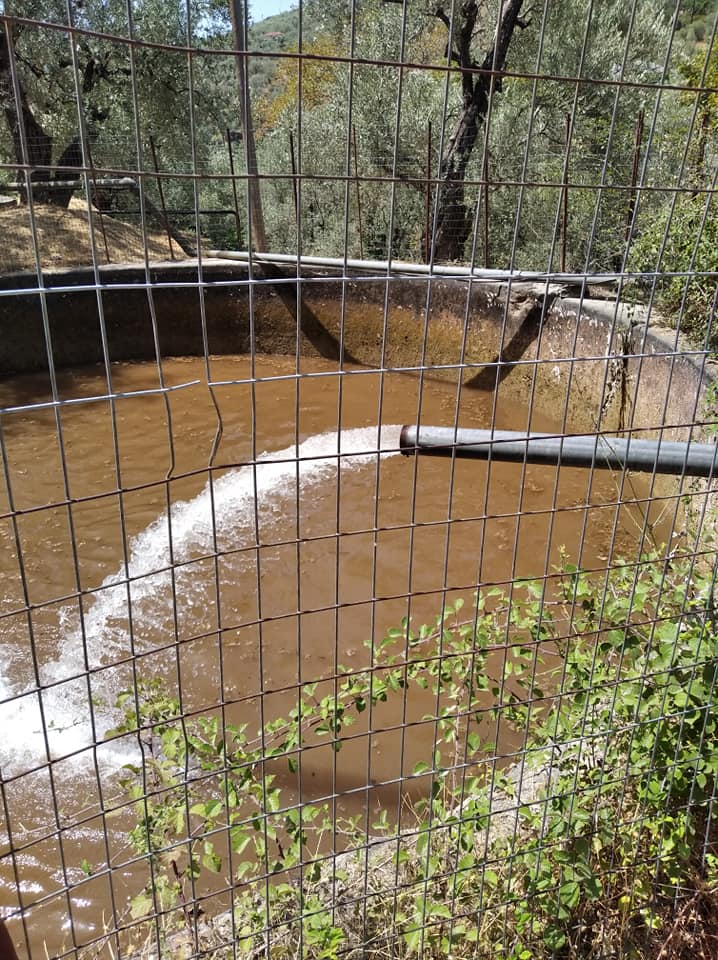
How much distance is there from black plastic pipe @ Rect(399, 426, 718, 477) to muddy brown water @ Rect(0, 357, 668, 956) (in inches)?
8.9

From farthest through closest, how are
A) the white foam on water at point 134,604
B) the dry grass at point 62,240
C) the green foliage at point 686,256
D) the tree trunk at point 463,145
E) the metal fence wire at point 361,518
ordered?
1. the dry grass at point 62,240
2. the tree trunk at point 463,145
3. the green foliage at point 686,256
4. the white foam on water at point 134,604
5. the metal fence wire at point 361,518

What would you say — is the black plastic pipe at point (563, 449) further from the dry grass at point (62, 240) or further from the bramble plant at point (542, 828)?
the dry grass at point (62, 240)

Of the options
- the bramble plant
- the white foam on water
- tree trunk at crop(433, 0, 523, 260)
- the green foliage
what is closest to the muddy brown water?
the white foam on water

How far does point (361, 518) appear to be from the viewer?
536 centimetres

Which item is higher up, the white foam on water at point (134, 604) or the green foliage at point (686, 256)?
the green foliage at point (686, 256)

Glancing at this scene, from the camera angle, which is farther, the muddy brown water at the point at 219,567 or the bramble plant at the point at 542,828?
the muddy brown water at the point at 219,567

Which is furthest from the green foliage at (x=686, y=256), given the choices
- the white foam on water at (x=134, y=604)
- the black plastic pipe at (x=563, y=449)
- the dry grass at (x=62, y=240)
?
the dry grass at (x=62, y=240)

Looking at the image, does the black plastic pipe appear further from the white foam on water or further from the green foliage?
the green foliage

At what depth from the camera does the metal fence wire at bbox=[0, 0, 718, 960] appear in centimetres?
155

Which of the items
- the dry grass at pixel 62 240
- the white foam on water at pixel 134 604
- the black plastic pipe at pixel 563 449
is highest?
the black plastic pipe at pixel 563 449

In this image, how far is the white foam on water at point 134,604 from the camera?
3363mm

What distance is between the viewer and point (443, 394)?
25.8 ft

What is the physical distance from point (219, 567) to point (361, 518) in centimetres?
141

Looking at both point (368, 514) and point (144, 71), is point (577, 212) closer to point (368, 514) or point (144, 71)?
point (368, 514)
